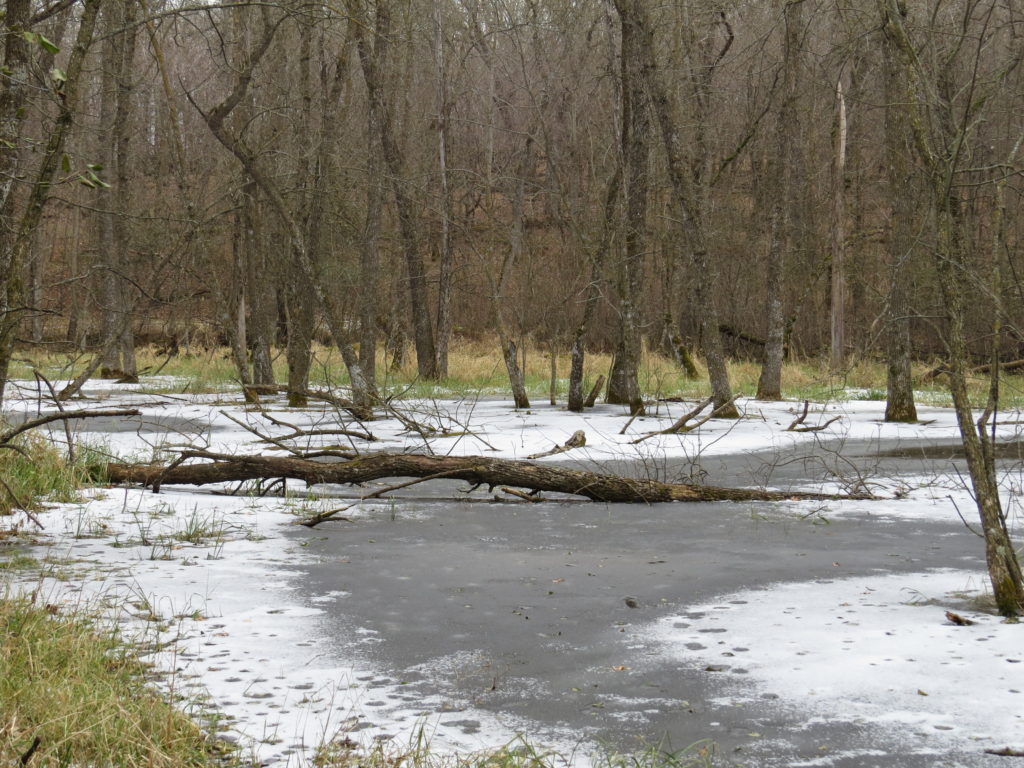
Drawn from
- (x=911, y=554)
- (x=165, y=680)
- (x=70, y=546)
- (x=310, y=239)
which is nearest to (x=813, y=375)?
(x=310, y=239)

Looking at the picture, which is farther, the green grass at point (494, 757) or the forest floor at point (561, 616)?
the forest floor at point (561, 616)

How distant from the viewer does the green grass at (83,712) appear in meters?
3.18

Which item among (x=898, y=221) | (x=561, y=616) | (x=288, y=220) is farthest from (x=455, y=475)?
(x=898, y=221)

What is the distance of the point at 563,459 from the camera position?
36.8 feet

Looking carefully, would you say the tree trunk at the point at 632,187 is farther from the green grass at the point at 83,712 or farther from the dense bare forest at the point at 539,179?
the green grass at the point at 83,712

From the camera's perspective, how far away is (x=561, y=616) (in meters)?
5.23

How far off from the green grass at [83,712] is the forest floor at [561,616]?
20 centimetres

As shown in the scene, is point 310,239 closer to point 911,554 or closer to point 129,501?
point 129,501

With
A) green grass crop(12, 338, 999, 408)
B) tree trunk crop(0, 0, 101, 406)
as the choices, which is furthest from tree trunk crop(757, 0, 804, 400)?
tree trunk crop(0, 0, 101, 406)

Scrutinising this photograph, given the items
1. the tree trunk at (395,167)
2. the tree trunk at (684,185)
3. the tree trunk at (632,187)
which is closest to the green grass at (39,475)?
the tree trunk at (395,167)

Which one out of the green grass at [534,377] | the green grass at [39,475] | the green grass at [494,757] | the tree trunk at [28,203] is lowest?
the green grass at [494,757]

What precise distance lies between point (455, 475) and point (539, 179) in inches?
1209

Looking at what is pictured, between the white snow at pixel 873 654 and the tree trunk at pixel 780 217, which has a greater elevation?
the tree trunk at pixel 780 217

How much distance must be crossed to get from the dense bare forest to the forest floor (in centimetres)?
144
